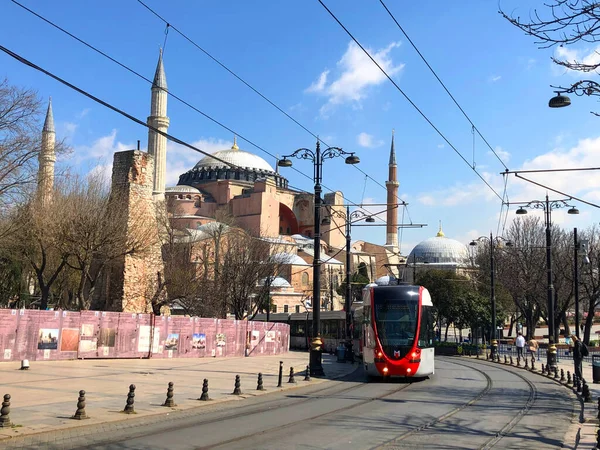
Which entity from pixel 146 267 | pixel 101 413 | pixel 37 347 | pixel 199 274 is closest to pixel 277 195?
pixel 199 274

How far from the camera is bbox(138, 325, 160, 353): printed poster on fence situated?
2553cm

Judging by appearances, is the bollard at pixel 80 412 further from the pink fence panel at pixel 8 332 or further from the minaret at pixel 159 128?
the minaret at pixel 159 128

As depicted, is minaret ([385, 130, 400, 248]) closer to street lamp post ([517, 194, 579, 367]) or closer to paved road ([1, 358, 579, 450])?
street lamp post ([517, 194, 579, 367])

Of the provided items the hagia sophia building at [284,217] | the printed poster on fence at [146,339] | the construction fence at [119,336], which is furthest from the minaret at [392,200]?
the printed poster on fence at [146,339]

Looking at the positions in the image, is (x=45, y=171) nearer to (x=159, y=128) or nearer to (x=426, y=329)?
(x=426, y=329)

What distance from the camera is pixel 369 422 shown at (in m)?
10.5

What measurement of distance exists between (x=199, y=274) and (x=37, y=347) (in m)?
23.9

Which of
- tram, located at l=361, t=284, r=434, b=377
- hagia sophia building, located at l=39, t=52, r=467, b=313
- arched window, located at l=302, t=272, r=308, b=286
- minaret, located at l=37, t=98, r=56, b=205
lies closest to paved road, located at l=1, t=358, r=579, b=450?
tram, located at l=361, t=284, r=434, b=377

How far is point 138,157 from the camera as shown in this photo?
1294 inches

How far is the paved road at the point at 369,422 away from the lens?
8.55 m

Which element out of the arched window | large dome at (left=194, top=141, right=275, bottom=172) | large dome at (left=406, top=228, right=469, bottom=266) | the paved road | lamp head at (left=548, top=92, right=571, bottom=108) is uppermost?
large dome at (left=194, top=141, right=275, bottom=172)

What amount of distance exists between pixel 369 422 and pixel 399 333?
767cm

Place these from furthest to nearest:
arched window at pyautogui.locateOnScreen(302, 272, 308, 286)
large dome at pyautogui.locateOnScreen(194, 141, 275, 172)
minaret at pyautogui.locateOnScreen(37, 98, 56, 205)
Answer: large dome at pyautogui.locateOnScreen(194, 141, 275, 172)
arched window at pyautogui.locateOnScreen(302, 272, 308, 286)
minaret at pyautogui.locateOnScreen(37, 98, 56, 205)

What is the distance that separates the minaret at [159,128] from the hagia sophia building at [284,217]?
0.11 metres
